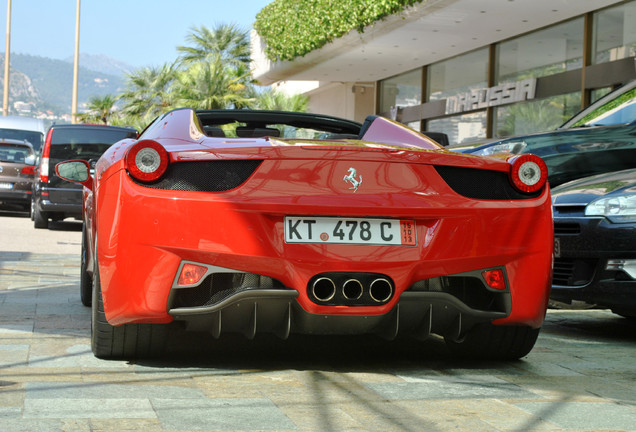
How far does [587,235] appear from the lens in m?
5.28

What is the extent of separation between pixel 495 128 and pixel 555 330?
61.7ft

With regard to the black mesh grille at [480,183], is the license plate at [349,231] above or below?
below

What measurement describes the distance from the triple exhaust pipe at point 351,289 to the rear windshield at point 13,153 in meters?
17.0

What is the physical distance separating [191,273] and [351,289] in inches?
25.1

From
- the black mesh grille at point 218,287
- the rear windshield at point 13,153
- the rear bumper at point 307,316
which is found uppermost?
the rear windshield at point 13,153

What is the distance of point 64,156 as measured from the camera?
15477 millimetres

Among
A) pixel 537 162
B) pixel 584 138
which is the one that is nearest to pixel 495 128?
pixel 584 138

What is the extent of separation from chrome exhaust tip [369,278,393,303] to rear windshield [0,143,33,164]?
17009mm

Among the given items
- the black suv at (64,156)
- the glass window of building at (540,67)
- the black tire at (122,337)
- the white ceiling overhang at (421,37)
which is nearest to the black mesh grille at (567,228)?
the black tire at (122,337)

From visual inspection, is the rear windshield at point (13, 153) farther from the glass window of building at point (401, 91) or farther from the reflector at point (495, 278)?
the reflector at point (495, 278)

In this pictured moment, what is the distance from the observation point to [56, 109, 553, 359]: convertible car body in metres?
3.61

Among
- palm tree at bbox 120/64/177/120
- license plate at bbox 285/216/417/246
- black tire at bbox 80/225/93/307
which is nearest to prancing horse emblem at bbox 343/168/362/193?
license plate at bbox 285/216/417/246

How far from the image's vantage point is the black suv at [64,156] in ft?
50.6

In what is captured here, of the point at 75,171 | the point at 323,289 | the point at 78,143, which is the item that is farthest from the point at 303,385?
the point at 78,143
